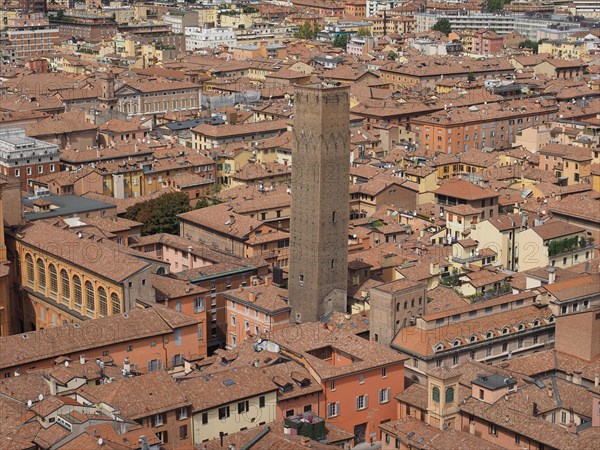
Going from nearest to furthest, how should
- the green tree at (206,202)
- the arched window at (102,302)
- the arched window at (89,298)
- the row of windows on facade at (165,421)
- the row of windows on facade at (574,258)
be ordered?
the row of windows on facade at (165,421), the arched window at (102,302), the arched window at (89,298), the row of windows on facade at (574,258), the green tree at (206,202)

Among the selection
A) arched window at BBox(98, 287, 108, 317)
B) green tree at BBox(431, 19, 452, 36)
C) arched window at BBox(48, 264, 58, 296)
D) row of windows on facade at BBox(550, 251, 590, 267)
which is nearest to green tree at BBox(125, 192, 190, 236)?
arched window at BBox(48, 264, 58, 296)

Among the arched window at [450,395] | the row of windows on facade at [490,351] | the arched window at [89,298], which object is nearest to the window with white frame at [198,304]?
the arched window at [89,298]

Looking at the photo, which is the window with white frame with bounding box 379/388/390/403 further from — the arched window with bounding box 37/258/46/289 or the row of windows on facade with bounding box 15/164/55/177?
the row of windows on facade with bounding box 15/164/55/177

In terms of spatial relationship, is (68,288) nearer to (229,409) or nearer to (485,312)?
(229,409)

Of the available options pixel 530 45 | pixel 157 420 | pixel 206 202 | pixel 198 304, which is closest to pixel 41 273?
pixel 198 304

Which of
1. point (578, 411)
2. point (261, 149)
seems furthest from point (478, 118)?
point (578, 411)

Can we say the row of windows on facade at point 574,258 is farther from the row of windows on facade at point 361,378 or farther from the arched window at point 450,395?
the arched window at point 450,395
